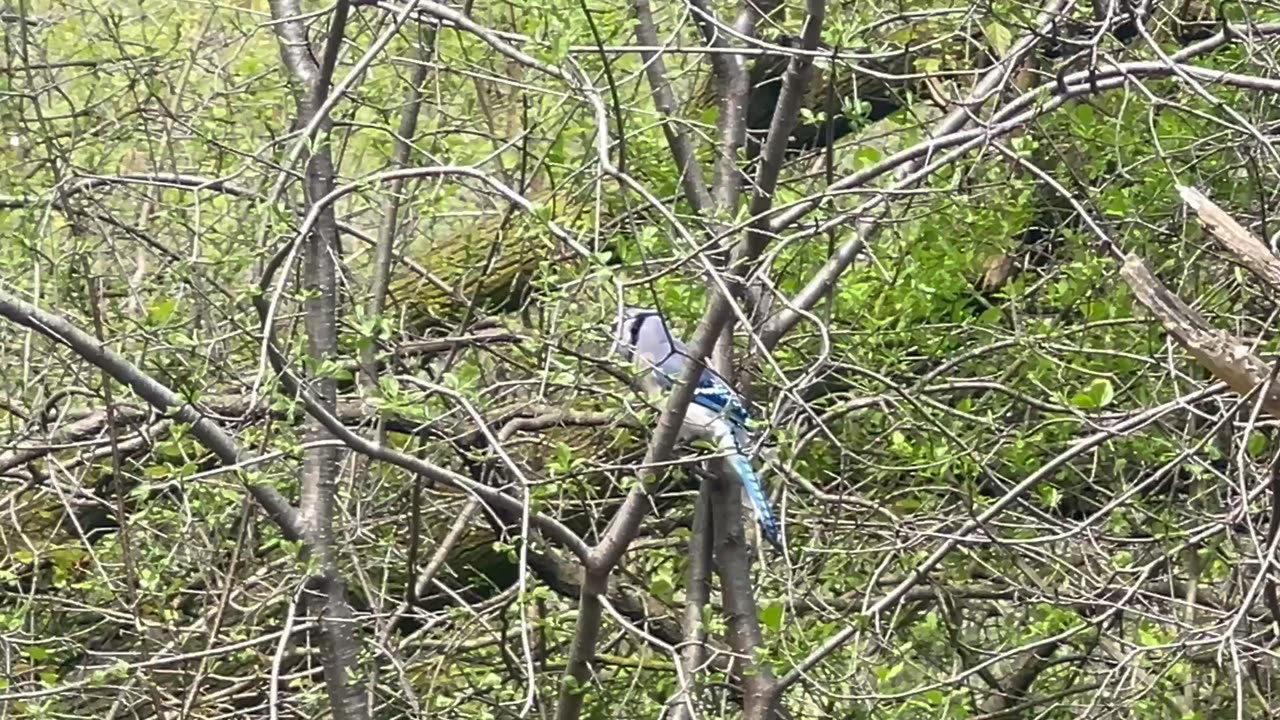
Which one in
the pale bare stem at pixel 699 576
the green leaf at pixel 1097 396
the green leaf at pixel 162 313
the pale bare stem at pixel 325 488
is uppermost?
the green leaf at pixel 162 313

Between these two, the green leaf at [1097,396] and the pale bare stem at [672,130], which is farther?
the pale bare stem at [672,130]

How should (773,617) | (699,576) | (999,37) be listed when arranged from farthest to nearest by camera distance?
(999,37), (699,576), (773,617)

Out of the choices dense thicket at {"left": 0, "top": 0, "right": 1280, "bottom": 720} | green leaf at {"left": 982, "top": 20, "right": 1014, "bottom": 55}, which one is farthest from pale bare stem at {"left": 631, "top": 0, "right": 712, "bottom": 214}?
green leaf at {"left": 982, "top": 20, "right": 1014, "bottom": 55}

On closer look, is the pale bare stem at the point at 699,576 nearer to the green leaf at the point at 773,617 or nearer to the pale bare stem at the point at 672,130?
the green leaf at the point at 773,617

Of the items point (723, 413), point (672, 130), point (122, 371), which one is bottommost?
point (723, 413)

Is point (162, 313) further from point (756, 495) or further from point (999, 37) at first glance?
point (999, 37)

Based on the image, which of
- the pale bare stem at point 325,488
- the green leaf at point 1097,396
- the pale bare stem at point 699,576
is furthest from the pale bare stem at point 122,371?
the green leaf at point 1097,396

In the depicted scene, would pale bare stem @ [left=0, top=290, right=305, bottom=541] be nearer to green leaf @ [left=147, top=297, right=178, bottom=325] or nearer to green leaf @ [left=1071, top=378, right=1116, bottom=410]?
green leaf @ [left=147, top=297, right=178, bottom=325]

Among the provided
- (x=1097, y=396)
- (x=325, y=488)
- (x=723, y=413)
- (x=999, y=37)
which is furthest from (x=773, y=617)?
(x=999, y=37)

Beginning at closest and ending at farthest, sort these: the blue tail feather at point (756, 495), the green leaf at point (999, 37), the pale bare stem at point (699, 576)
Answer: the pale bare stem at point (699, 576), the blue tail feather at point (756, 495), the green leaf at point (999, 37)

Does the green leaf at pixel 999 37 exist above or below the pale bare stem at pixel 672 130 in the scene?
below

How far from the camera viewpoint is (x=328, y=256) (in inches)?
115

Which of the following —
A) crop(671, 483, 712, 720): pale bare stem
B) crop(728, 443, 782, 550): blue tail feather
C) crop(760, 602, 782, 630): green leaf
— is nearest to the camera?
crop(760, 602, 782, 630): green leaf

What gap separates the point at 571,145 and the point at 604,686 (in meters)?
1.34
